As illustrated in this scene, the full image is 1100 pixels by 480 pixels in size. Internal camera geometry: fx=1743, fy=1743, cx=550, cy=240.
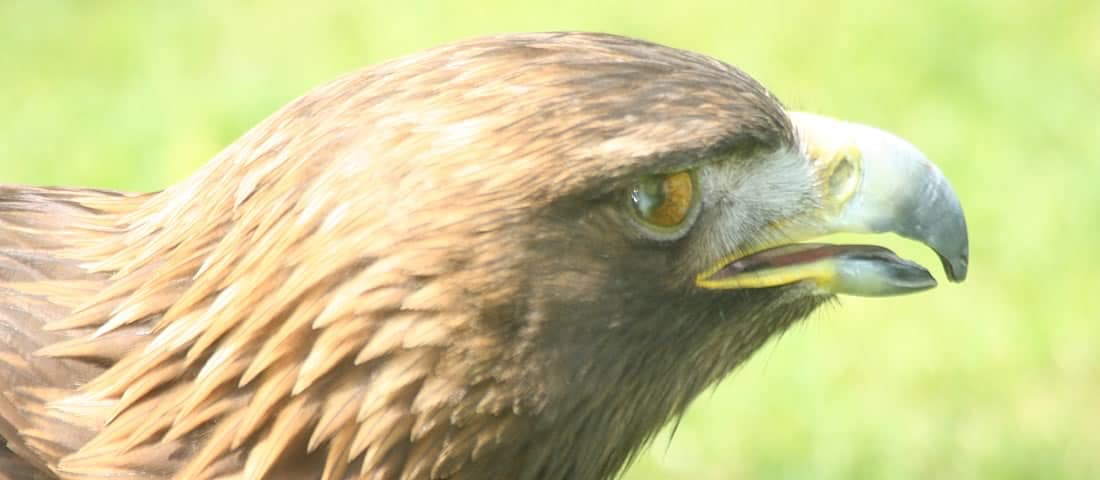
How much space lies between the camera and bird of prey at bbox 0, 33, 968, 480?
2881 millimetres

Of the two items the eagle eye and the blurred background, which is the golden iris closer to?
the eagle eye

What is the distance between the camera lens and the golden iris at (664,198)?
2.97 meters

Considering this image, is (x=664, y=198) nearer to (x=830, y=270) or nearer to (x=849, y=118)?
(x=830, y=270)

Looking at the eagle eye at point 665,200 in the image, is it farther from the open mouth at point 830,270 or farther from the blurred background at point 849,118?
the blurred background at point 849,118

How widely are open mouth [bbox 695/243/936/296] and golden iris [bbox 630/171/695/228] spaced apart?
0.18m

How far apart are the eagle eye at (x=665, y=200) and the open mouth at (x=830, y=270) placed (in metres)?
0.17

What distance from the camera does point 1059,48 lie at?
8.03 meters

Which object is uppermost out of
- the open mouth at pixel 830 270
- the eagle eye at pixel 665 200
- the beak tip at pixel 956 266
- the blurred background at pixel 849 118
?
the eagle eye at pixel 665 200

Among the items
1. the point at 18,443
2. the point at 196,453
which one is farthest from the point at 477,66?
the point at 18,443

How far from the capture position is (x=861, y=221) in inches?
A: 124

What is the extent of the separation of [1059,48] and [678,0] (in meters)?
1.78

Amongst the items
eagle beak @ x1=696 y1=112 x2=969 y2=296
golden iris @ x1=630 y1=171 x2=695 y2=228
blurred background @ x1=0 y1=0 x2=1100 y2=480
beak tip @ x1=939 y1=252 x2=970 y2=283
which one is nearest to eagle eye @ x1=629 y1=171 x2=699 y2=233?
golden iris @ x1=630 y1=171 x2=695 y2=228

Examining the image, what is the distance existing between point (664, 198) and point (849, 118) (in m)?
4.62

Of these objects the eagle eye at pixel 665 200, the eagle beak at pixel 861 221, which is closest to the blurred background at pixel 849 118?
the eagle beak at pixel 861 221
